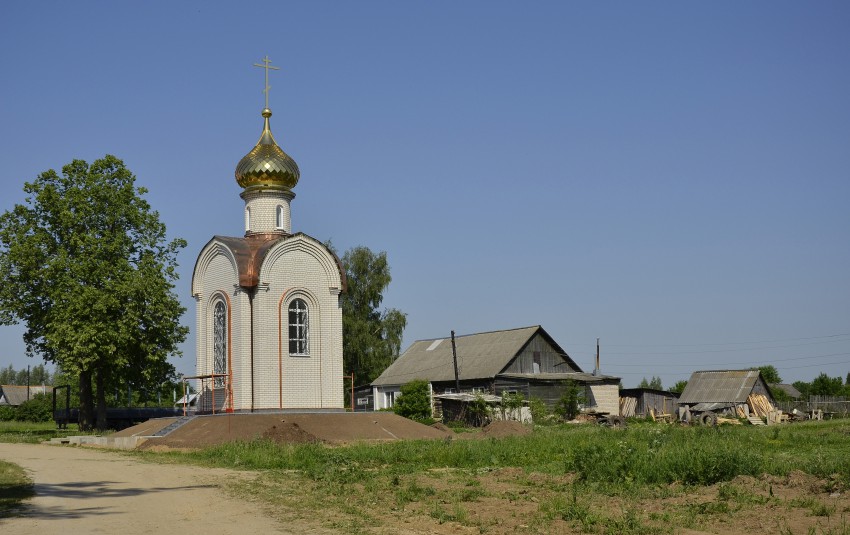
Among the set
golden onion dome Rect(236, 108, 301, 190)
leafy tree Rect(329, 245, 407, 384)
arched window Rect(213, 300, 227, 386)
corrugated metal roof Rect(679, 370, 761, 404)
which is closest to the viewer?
arched window Rect(213, 300, 227, 386)

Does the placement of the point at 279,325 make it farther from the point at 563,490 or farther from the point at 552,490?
the point at 563,490

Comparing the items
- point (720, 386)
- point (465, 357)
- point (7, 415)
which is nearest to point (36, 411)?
point (7, 415)

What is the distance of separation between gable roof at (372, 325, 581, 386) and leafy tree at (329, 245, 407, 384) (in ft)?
9.25

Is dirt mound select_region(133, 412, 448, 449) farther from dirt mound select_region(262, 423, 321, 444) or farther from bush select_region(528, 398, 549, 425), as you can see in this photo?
bush select_region(528, 398, 549, 425)

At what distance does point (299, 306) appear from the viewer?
27.6 metres

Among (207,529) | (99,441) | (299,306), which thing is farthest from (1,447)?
(207,529)

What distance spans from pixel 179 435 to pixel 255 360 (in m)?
3.17

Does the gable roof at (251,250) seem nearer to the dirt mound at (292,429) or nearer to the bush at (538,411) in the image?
the dirt mound at (292,429)

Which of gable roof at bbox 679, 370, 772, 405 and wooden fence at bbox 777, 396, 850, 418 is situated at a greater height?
gable roof at bbox 679, 370, 772, 405

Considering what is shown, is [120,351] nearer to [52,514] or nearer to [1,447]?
[1,447]

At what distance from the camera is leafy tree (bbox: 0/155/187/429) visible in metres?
31.4

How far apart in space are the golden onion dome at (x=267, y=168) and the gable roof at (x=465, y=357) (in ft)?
61.3

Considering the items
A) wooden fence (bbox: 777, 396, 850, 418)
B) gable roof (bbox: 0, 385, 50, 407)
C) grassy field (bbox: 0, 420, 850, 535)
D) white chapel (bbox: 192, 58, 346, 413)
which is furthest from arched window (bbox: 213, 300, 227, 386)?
gable roof (bbox: 0, 385, 50, 407)

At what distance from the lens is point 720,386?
156ft
